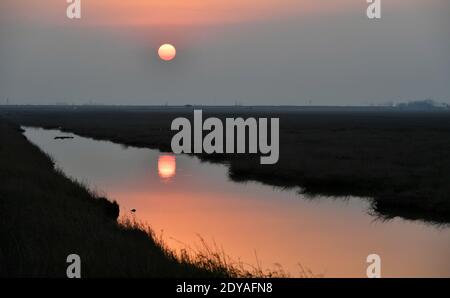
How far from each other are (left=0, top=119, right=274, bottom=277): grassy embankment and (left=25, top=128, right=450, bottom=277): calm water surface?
2711mm

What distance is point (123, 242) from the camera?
14.2 meters

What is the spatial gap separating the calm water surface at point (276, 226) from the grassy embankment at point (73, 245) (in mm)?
2711

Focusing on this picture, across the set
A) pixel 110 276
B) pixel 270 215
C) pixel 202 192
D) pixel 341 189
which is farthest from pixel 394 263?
pixel 202 192

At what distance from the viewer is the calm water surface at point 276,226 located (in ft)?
56.5

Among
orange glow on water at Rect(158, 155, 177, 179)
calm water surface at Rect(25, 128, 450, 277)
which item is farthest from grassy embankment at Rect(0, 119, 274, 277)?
orange glow on water at Rect(158, 155, 177, 179)

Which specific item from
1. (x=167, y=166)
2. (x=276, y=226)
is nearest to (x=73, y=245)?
(x=276, y=226)

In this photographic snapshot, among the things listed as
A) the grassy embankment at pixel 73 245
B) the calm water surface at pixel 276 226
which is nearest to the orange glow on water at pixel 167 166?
the calm water surface at pixel 276 226

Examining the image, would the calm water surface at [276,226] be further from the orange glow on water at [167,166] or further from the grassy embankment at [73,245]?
the grassy embankment at [73,245]

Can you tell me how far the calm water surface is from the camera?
56.5 ft

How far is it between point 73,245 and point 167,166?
100ft

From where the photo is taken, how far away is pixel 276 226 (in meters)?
22.2

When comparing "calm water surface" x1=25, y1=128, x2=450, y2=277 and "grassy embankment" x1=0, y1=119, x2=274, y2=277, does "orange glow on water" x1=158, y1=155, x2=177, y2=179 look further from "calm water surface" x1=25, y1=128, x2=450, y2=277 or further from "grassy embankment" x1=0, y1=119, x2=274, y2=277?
"grassy embankment" x1=0, y1=119, x2=274, y2=277

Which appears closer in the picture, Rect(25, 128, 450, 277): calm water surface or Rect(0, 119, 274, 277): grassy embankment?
Rect(0, 119, 274, 277): grassy embankment

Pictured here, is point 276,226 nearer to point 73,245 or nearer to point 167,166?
point 73,245
